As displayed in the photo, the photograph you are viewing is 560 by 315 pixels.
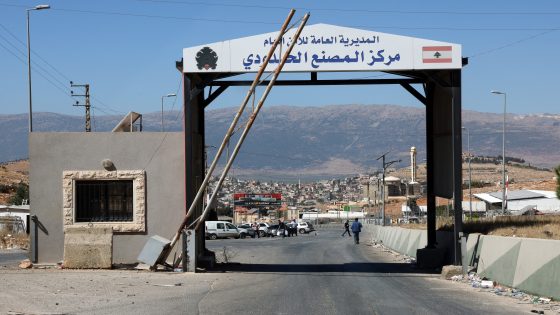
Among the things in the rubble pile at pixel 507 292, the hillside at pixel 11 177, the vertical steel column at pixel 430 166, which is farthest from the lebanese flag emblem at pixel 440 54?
the hillside at pixel 11 177

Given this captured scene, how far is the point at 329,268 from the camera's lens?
28.1 metres

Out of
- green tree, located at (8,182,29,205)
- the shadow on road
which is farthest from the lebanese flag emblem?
green tree, located at (8,182,29,205)

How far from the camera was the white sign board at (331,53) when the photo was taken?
24.3 meters

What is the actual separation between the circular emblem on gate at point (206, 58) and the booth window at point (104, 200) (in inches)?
176

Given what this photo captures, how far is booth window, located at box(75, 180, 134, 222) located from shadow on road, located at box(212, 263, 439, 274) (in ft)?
11.7

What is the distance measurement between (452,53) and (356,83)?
3561 mm

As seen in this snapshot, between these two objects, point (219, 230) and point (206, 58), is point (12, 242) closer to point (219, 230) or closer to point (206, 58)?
point (206, 58)

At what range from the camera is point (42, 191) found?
25.8 m

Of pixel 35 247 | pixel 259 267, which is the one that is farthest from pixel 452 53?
pixel 35 247

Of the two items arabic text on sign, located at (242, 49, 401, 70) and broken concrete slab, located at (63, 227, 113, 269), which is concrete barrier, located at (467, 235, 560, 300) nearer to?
arabic text on sign, located at (242, 49, 401, 70)

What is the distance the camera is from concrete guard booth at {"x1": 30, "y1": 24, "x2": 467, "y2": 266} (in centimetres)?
2450

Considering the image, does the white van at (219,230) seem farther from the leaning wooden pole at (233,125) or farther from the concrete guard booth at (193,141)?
the leaning wooden pole at (233,125)

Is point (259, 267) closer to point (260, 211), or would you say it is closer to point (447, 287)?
point (447, 287)

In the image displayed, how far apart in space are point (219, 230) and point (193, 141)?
156 ft
